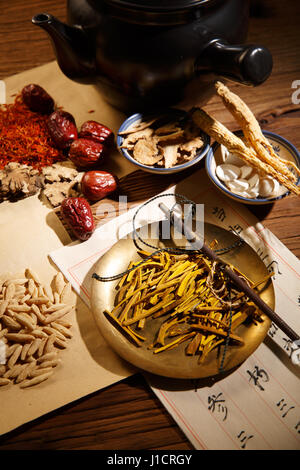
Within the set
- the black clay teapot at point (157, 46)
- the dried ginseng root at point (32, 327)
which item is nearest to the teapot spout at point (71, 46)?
the black clay teapot at point (157, 46)

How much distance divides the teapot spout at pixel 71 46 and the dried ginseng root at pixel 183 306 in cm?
46

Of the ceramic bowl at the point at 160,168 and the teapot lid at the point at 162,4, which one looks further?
the ceramic bowl at the point at 160,168

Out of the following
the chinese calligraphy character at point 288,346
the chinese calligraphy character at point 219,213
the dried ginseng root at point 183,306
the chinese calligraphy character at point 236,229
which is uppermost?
the chinese calligraphy character at point 219,213

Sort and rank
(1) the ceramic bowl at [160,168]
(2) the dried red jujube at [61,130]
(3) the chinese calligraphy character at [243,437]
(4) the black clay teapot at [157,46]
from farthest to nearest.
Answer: (2) the dried red jujube at [61,130]
(1) the ceramic bowl at [160,168]
(4) the black clay teapot at [157,46]
(3) the chinese calligraphy character at [243,437]

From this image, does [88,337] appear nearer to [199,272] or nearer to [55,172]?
[199,272]

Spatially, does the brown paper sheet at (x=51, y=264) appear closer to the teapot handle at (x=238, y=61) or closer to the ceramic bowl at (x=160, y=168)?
the ceramic bowl at (x=160, y=168)

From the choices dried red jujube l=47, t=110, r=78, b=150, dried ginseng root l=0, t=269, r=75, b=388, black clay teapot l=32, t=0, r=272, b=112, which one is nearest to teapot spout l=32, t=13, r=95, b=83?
black clay teapot l=32, t=0, r=272, b=112

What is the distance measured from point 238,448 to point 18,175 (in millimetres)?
727

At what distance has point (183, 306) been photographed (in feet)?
2.35

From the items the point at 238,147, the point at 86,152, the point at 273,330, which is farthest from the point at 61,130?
the point at 273,330

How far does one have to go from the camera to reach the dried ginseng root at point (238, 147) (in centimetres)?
80

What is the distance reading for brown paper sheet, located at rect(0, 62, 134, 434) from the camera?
0.68 meters

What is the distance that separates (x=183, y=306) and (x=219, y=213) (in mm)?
264
